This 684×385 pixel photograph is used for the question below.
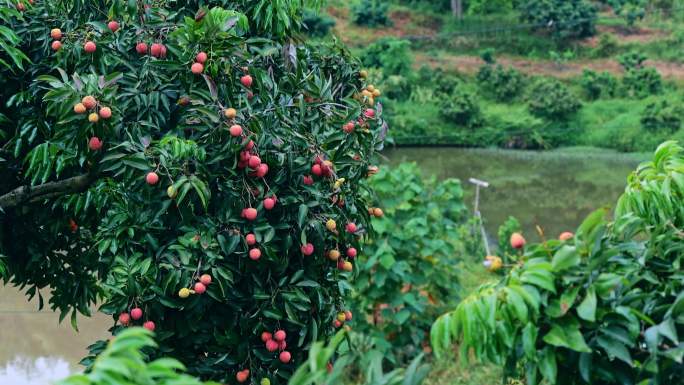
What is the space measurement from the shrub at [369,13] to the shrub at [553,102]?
14.8ft

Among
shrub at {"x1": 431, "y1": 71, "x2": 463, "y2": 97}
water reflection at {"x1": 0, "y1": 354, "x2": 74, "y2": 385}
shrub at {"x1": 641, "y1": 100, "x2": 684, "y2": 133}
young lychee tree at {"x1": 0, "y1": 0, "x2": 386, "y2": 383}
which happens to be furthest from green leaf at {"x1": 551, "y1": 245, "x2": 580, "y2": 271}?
shrub at {"x1": 431, "y1": 71, "x2": 463, "y2": 97}

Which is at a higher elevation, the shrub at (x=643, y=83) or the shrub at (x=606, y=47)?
the shrub at (x=606, y=47)

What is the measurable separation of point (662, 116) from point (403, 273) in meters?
12.6

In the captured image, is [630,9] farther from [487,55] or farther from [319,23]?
[319,23]

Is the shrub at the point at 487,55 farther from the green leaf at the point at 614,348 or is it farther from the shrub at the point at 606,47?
the green leaf at the point at 614,348

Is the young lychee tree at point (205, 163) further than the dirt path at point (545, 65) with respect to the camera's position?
No

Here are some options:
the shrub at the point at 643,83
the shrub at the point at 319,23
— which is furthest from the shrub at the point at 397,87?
the shrub at the point at 643,83

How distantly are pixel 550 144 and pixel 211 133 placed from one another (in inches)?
610

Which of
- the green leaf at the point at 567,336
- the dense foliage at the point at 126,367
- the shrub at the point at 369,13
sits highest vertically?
the dense foliage at the point at 126,367

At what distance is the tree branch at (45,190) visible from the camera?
3184 mm

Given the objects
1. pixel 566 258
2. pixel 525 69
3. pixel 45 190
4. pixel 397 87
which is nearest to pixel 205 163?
pixel 45 190

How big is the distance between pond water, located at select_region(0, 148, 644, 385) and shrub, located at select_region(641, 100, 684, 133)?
3.03 feet

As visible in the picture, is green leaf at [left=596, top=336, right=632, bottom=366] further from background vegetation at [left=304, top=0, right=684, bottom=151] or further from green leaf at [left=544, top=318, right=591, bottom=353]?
background vegetation at [left=304, top=0, right=684, bottom=151]

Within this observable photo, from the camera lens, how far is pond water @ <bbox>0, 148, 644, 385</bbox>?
20.2ft
